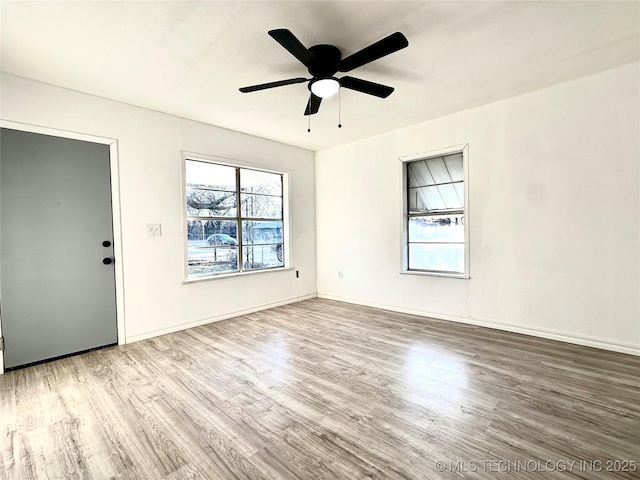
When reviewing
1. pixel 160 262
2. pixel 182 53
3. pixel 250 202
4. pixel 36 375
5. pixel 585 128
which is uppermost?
pixel 182 53

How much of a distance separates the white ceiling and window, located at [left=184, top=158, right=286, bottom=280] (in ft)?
3.40

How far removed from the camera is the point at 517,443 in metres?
1.65

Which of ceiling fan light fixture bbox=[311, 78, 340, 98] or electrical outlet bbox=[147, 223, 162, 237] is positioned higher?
ceiling fan light fixture bbox=[311, 78, 340, 98]

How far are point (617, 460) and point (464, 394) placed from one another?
0.79 metres

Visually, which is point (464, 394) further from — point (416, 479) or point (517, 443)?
point (416, 479)

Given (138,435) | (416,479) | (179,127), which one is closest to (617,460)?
(416,479)

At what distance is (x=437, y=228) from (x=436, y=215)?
7.2 inches

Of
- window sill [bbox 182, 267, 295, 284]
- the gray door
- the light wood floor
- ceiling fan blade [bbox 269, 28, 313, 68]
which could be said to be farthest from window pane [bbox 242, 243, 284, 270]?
ceiling fan blade [bbox 269, 28, 313, 68]

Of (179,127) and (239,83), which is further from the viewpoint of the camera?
(179,127)

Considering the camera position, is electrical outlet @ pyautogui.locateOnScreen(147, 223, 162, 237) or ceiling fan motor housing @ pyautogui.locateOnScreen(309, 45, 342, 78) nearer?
ceiling fan motor housing @ pyautogui.locateOnScreen(309, 45, 342, 78)

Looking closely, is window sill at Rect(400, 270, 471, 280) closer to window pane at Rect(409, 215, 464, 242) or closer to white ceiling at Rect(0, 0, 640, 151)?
window pane at Rect(409, 215, 464, 242)

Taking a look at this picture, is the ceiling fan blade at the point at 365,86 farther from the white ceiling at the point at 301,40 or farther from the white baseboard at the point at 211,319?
the white baseboard at the point at 211,319

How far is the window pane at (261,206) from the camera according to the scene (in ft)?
15.0

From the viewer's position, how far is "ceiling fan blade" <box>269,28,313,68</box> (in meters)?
1.72
